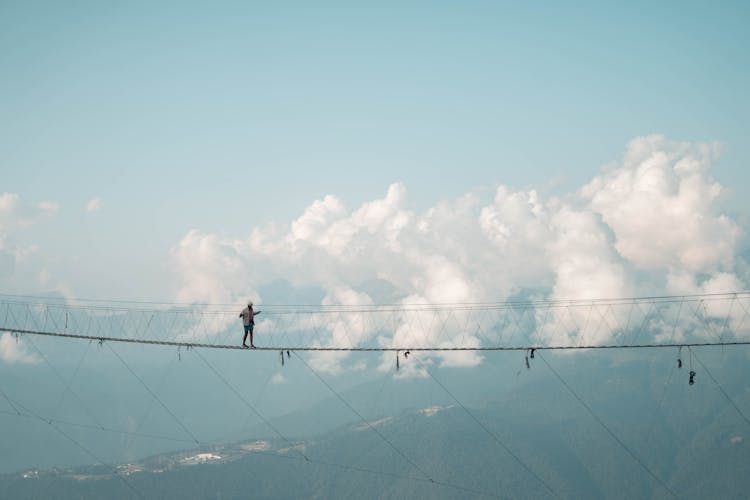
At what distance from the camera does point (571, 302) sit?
43.7 meters

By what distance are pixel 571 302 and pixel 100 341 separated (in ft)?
102

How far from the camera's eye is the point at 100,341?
122 ft

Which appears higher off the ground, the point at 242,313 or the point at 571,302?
the point at 571,302

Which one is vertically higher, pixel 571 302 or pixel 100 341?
pixel 571 302

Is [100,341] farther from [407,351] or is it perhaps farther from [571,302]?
[571,302]

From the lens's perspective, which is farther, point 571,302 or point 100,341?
point 571,302

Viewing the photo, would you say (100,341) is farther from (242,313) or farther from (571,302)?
(571,302)

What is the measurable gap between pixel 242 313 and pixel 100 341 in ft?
30.0

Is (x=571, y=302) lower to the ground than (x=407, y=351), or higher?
higher

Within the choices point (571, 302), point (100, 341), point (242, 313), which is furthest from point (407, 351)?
point (100, 341)

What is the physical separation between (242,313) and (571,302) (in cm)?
2289

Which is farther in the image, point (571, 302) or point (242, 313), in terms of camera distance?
point (571, 302)

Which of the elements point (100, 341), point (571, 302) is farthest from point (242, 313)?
point (571, 302)

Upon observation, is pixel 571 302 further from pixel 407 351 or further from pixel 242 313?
pixel 242 313
